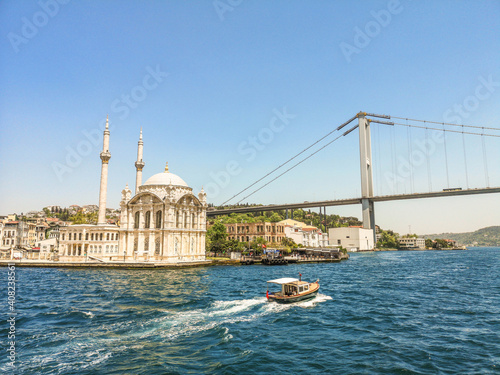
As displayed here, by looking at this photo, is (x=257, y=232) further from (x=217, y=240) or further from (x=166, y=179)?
(x=166, y=179)

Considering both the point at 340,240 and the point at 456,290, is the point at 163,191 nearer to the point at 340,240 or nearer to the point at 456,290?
the point at 456,290

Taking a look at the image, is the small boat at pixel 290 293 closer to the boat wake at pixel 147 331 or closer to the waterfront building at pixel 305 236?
the boat wake at pixel 147 331

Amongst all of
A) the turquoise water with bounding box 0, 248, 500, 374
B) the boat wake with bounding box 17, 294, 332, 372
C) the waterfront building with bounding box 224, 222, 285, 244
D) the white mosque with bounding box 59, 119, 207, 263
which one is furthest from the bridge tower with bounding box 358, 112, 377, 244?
the boat wake with bounding box 17, 294, 332, 372

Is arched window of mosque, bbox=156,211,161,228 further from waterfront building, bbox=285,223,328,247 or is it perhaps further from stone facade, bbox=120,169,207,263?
waterfront building, bbox=285,223,328,247

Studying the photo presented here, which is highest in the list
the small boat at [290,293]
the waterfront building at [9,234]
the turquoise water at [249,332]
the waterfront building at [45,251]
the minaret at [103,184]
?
the minaret at [103,184]

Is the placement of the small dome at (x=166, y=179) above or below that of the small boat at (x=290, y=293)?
above

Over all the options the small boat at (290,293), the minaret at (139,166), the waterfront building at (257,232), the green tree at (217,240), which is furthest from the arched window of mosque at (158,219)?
the waterfront building at (257,232)

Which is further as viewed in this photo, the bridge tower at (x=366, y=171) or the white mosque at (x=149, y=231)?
the bridge tower at (x=366, y=171)
